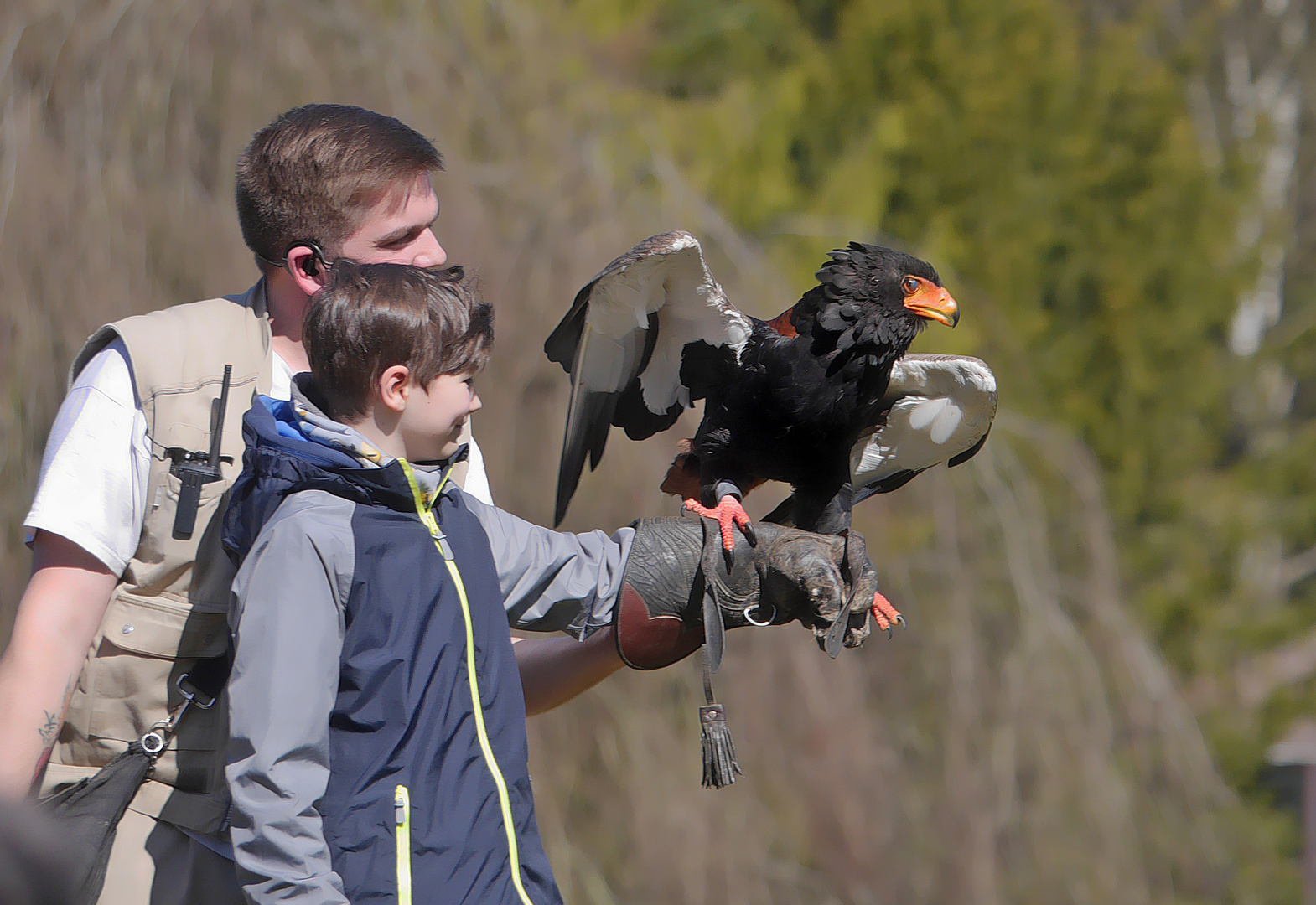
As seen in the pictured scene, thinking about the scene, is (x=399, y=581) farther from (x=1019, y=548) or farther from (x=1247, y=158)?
(x=1247, y=158)

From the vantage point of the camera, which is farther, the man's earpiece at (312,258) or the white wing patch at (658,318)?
the white wing patch at (658,318)

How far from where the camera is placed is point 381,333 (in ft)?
4.88

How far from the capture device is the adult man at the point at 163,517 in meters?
1.50

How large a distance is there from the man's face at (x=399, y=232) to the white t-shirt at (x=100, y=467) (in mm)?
369

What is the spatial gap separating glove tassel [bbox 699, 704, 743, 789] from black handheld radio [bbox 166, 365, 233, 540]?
86 cm

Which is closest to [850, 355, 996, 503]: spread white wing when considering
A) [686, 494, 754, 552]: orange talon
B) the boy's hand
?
Answer: [686, 494, 754, 552]: orange talon

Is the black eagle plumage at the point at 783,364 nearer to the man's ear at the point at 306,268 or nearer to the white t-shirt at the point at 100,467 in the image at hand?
the man's ear at the point at 306,268

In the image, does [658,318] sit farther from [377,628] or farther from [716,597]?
[377,628]

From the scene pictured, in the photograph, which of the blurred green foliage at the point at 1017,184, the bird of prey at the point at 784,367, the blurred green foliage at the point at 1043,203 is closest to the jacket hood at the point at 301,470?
the bird of prey at the point at 784,367

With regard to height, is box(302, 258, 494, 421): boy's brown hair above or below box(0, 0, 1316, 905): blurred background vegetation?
below

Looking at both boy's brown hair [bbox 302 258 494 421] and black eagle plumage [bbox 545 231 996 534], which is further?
black eagle plumage [bbox 545 231 996 534]

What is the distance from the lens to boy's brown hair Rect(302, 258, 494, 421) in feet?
4.90

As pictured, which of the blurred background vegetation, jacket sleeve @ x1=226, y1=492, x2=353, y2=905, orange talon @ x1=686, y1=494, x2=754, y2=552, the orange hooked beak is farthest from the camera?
the blurred background vegetation

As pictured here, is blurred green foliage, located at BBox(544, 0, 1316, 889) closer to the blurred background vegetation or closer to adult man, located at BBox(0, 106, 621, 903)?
the blurred background vegetation
